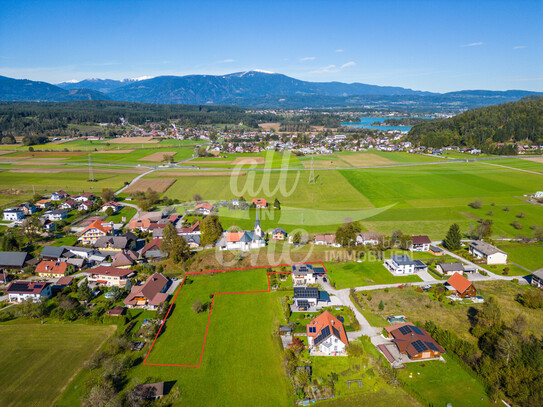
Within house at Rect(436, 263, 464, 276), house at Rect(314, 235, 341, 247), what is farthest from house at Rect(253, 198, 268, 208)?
house at Rect(436, 263, 464, 276)

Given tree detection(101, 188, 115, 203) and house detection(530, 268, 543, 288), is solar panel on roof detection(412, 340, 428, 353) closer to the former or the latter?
house detection(530, 268, 543, 288)

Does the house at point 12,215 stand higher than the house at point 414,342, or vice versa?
the house at point 12,215

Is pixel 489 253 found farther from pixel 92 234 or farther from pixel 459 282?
pixel 92 234

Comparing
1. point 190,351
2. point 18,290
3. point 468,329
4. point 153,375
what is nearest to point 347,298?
point 468,329

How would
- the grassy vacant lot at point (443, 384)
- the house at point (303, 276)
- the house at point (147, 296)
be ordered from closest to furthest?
the grassy vacant lot at point (443, 384)
the house at point (147, 296)
the house at point (303, 276)

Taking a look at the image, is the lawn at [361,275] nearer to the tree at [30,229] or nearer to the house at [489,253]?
the house at [489,253]

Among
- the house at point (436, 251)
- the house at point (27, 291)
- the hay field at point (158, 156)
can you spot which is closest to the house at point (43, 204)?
the house at point (27, 291)

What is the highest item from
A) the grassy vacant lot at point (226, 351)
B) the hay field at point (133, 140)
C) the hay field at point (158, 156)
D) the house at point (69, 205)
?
the hay field at point (133, 140)
